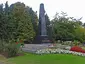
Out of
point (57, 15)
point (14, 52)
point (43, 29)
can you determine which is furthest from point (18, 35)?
point (14, 52)

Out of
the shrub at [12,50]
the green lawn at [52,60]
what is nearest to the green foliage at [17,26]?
the shrub at [12,50]

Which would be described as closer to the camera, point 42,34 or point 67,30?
point 42,34

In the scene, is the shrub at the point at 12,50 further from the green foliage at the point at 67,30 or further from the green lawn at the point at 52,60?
the green foliage at the point at 67,30

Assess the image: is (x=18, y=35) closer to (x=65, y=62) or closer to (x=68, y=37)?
(x=68, y=37)

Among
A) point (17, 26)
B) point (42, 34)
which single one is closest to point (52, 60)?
point (42, 34)

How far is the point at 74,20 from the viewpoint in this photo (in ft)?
163

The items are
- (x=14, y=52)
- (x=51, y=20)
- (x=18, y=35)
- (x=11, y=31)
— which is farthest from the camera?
(x=51, y=20)

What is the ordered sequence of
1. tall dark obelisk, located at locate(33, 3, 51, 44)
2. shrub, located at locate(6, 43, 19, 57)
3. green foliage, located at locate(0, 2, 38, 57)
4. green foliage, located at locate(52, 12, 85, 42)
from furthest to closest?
green foliage, located at locate(52, 12, 85, 42)
tall dark obelisk, located at locate(33, 3, 51, 44)
green foliage, located at locate(0, 2, 38, 57)
shrub, located at locate(6, 43, 19, 57)

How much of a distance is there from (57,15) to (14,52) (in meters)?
34.1

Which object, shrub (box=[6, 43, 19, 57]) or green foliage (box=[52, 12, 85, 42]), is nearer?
shrub (box=[6, 43, 19, 57])

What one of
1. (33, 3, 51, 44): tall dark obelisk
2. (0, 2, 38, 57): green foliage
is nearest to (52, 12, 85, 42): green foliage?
(0, 2, 38, 57): green foliage

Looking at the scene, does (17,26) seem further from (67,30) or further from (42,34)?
(67,30)

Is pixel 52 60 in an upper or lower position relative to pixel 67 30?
lower

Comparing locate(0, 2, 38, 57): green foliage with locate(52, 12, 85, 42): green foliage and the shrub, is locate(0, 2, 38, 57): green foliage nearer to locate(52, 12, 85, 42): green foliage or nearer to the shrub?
locate(52, 12, 85, 42): green foliage
